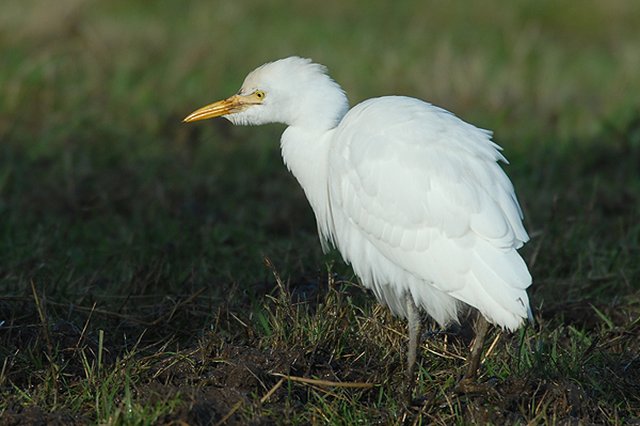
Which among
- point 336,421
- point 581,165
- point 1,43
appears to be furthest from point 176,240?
point 1,43

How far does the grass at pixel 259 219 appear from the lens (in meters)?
3.82

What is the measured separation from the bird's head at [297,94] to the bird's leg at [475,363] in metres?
1.05

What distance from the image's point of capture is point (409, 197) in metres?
4.01

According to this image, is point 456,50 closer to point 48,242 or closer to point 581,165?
point 581,165

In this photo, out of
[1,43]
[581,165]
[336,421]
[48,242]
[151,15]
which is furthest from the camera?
[151,15]

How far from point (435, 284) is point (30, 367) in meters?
1.51

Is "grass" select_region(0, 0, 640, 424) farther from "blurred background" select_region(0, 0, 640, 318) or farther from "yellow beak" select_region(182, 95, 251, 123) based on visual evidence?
"yellow beak" select_region(182, 95, 251, 123)

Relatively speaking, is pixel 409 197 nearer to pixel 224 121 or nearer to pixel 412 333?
pixel 412 333

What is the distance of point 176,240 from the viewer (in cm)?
562

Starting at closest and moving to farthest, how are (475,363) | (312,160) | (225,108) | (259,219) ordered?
(475,363)
(312,160)
(225,108)
(259,219)

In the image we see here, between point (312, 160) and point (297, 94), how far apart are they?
28cm

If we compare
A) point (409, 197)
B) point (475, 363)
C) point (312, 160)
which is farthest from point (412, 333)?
point (312, 160)

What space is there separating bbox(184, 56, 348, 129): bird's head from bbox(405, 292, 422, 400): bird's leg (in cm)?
82

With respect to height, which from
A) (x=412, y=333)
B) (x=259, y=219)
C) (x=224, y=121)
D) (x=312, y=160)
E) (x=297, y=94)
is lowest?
(x=224, y=121)
